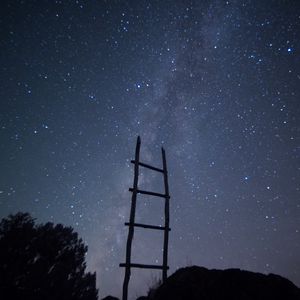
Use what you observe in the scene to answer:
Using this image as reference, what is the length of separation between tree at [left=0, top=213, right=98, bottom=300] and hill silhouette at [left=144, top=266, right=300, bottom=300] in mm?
9953

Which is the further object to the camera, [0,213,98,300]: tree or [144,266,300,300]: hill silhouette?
[0,213,98,300]: tree

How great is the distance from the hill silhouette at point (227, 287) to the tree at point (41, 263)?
995 centimetres

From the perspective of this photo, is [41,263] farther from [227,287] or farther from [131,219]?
[227,287]

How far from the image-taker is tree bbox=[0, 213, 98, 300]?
1220 centimetres

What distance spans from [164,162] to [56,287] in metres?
8.86

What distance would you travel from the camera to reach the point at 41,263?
13.2 m

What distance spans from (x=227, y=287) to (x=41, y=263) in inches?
454

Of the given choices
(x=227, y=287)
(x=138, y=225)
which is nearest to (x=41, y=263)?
(x=138, y=225)

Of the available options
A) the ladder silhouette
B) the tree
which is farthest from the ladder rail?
the tree

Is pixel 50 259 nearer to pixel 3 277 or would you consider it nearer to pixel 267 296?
pixel 3 277

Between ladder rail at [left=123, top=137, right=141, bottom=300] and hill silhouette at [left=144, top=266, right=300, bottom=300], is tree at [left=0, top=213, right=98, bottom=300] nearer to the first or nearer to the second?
ladder rail at [left=123, top=137, right=141, bottom=300]

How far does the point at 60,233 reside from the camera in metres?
15.0

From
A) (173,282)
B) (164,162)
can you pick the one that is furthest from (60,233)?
(173,282)

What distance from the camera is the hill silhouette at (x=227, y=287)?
13.5 ft
